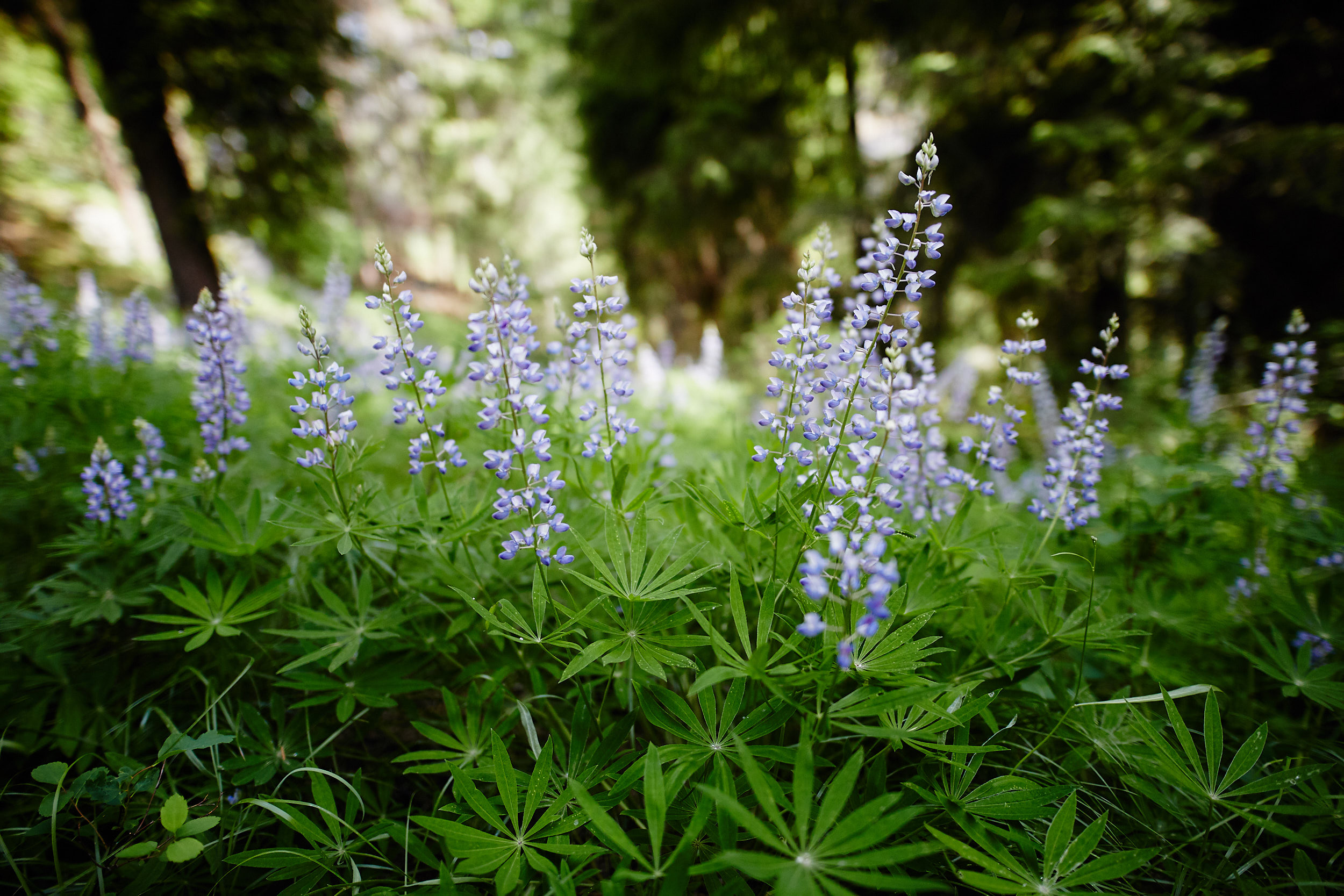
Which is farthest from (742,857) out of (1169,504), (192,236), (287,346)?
(192,236)

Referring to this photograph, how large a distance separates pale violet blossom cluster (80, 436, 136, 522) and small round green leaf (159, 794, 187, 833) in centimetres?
119

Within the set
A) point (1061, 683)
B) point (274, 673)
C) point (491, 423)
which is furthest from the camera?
point (274, 673)

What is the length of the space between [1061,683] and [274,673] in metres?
2.60

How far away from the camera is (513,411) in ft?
5.48

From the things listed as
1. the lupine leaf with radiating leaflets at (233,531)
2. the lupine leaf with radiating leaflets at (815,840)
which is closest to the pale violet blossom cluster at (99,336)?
the lupine leaf with radiating leaflets at (233,531)

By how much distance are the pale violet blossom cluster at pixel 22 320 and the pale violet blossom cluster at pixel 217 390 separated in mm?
1611

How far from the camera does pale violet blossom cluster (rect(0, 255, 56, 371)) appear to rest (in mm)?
2967

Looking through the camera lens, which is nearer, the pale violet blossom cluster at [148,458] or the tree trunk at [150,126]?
the pale violet blossom cluster at [148,458]

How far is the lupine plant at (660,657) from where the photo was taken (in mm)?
1329

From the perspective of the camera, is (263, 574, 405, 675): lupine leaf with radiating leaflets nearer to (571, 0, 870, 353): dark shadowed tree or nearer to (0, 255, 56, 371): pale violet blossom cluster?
(0, 255, 56, 371): pale violet blossom cluster

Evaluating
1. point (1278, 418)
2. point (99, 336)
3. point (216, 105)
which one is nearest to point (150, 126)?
point (216, 105)

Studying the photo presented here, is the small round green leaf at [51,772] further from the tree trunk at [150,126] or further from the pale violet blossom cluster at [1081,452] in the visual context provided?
the tree trunk at [150,126]

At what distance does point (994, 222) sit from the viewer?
760 cm

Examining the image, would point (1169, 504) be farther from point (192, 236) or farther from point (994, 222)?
point (192, 236)
